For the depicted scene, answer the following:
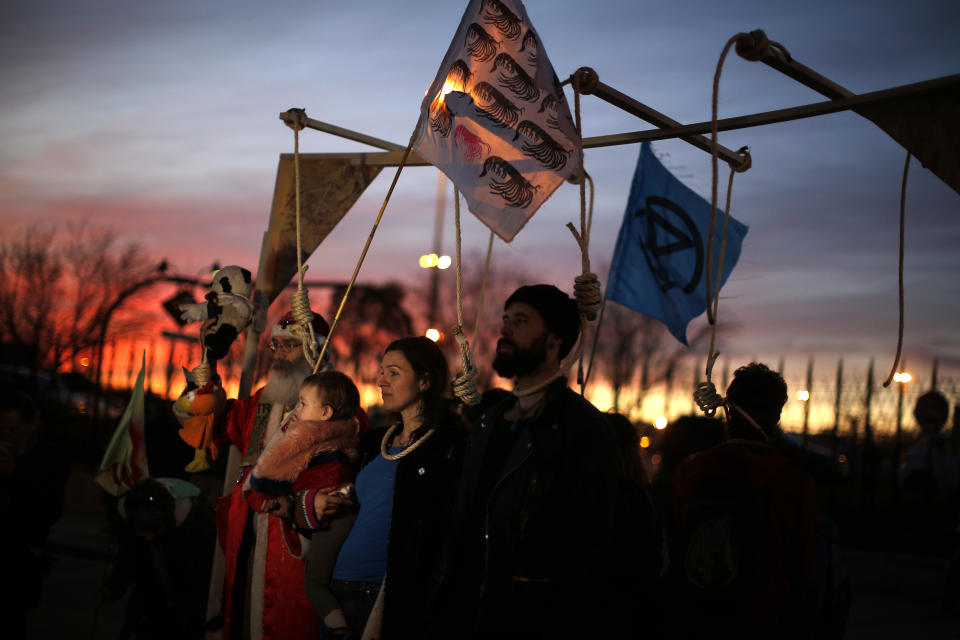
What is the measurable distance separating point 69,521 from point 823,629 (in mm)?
13613

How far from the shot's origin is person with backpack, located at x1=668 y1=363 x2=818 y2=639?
11.5ft

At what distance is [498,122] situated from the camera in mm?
3768

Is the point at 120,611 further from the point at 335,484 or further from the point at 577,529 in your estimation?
the point at 577,529

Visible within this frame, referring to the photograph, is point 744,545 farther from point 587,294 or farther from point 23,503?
point 23,503

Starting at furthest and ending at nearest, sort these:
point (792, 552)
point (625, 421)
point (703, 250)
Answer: point (703, 250), point (625, 421), point (792, 552)

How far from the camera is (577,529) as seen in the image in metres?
2.87

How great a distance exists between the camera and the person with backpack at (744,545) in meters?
3.52

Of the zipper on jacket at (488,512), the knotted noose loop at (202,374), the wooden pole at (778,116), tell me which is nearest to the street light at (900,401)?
the wooden pole at (778,116)

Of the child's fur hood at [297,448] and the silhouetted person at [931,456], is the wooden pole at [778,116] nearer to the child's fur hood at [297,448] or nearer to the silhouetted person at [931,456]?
the child's fur hood at [297,448]

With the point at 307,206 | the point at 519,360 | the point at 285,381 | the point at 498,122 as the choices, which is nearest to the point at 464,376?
the point at 519,360

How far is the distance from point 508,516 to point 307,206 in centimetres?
293

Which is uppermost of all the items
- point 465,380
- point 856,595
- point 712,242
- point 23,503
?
point 712,242

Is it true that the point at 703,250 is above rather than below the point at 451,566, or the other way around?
above

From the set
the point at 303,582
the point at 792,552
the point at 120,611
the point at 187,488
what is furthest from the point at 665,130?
the point at 120,611
